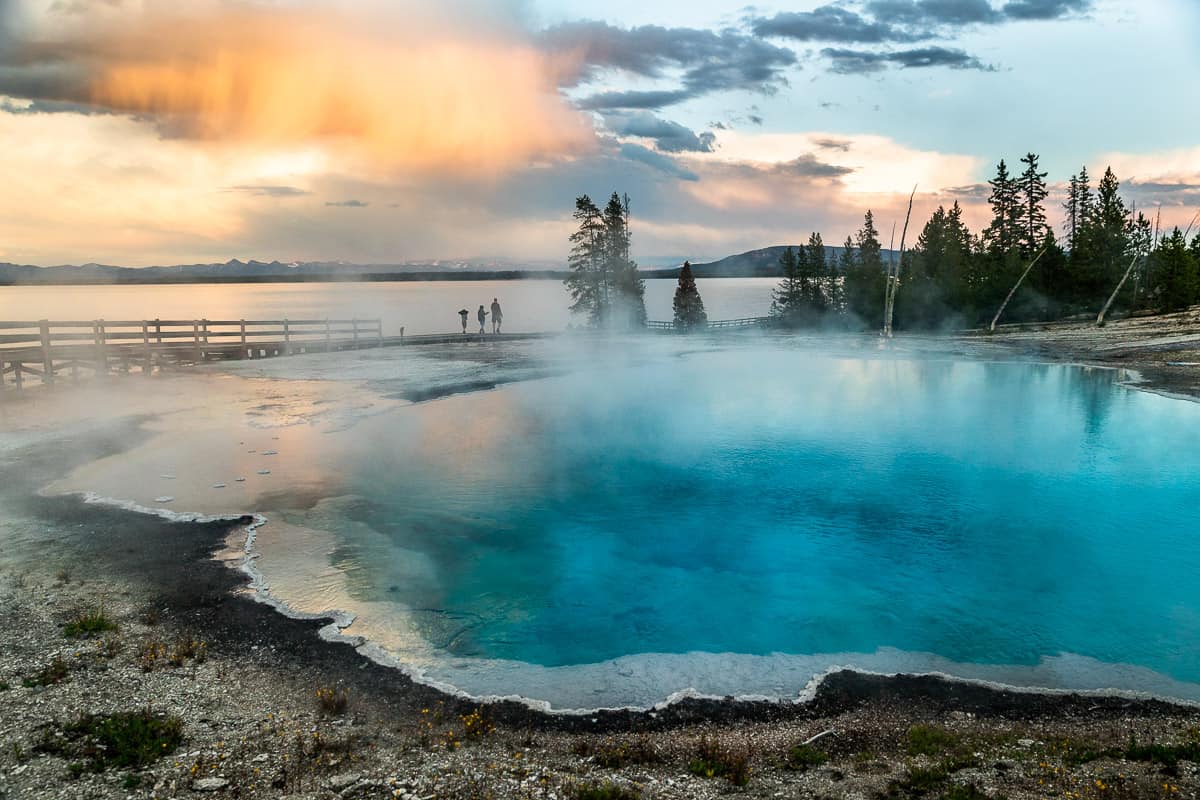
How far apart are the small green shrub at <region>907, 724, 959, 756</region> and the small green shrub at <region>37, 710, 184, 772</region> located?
7.04 meters

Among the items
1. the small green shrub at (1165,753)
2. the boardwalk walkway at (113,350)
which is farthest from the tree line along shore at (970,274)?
the small green shrub at (1165,753)

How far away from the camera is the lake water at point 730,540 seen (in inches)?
397

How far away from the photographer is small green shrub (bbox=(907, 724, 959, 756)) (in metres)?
7.21

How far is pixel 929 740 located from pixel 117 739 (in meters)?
7.79

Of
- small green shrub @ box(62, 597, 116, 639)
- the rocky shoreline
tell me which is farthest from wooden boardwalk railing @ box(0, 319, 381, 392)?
small green shrub @ box(62, 597, 116, 639)

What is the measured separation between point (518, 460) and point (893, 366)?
2867 cm

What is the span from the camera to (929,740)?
746 centimetres

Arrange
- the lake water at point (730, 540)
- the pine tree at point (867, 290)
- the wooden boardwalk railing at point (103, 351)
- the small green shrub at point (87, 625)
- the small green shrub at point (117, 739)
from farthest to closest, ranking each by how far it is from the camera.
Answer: the pine tree at point (867, 290), the wooden boardwalk railing at point (103, 351), the lake water at point (730, 540), the small green shrub at point (87, 625), the small green shrub at point (117, 739)

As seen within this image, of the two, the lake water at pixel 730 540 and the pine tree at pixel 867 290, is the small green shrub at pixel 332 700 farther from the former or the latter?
the pine tree at pixel 867 290

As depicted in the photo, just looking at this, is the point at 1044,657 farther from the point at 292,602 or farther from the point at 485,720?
the point at 292,602

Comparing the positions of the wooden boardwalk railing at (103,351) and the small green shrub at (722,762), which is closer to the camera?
the small green shrub at (722,762)

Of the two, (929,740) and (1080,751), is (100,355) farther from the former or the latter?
(1080,751)

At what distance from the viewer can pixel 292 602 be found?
10930 millimetres

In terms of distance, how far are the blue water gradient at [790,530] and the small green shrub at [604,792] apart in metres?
3.51
